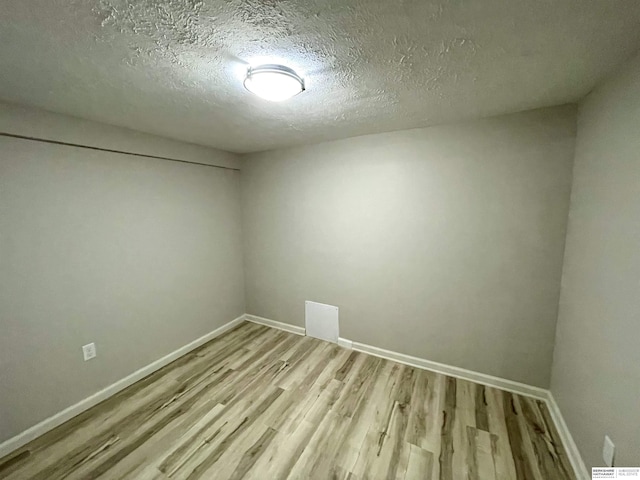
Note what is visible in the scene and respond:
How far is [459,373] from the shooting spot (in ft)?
7.56

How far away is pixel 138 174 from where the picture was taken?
2.26 metres

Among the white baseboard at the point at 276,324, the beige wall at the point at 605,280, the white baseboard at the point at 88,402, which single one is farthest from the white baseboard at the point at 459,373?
the white baseboard at the point at 88,402

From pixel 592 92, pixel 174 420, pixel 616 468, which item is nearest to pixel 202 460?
pixel 174 420

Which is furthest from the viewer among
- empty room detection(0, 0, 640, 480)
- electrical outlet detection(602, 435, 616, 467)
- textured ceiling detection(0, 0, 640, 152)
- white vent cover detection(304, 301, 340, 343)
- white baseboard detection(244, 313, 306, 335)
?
white baseboard detection(244, 313, 306, 335)

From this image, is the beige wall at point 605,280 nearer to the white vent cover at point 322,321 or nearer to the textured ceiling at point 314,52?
the textured ceiling at point 314,52

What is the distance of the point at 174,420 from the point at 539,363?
282 cm

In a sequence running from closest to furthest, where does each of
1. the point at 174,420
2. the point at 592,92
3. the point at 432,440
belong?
the point at 592,92, the point at 432,440, the point at 174,420

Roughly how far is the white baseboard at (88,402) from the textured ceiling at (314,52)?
212 cm

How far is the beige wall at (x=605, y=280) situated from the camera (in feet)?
3.62

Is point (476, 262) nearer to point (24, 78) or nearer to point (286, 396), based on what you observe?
point (286, 396)

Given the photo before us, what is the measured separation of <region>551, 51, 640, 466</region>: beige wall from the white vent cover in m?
1.88

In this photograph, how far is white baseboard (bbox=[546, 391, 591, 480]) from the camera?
4.63 feet

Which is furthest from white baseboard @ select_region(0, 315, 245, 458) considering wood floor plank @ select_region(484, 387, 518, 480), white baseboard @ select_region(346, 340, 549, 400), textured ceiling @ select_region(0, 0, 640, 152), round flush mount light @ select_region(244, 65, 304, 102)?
wood floor plank @ select_region(484, 387, 518, 480)

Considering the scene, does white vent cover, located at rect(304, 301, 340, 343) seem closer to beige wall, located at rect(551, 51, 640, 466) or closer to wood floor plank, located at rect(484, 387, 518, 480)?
wood floor plank, located at rect(484, 387, 518, 480)
